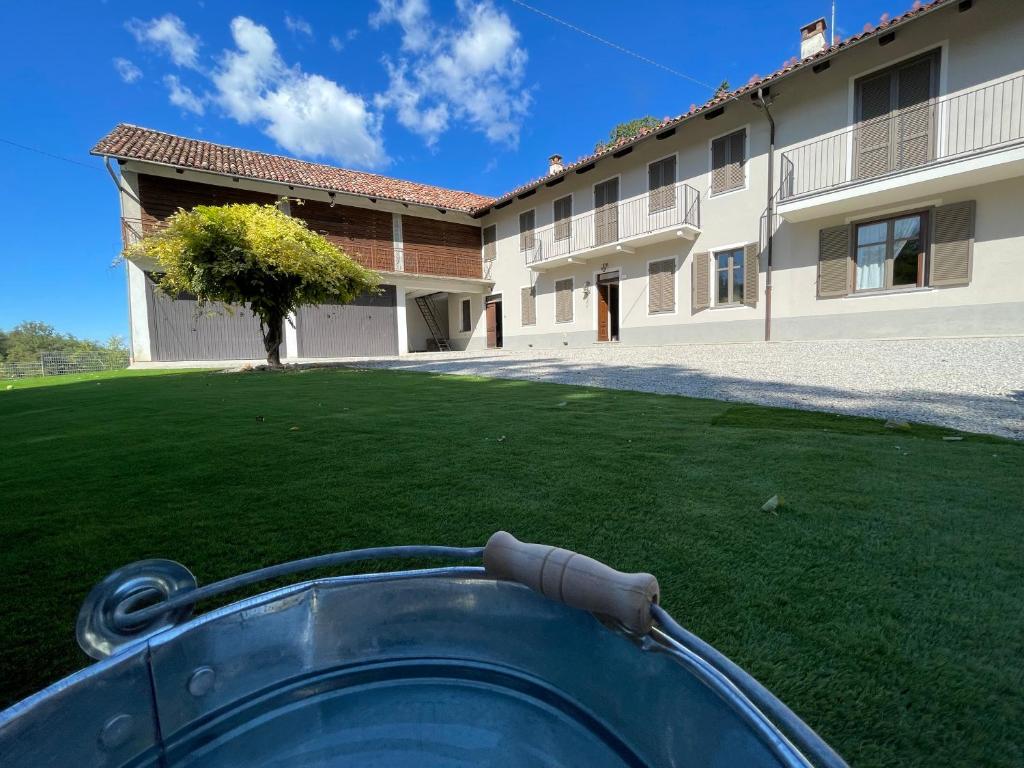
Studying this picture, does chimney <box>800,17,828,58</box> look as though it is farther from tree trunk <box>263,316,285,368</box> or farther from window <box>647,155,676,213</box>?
tree trunk <box>263,316,285,368</box>

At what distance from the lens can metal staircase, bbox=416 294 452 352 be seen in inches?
816

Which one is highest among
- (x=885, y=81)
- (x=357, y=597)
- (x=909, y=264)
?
(x=885, y=81)

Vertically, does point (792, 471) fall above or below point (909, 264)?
below

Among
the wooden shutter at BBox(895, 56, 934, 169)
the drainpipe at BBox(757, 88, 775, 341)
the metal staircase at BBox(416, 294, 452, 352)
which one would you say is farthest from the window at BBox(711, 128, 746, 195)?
the metal staircase at BBox(416, 294, 452, 352)

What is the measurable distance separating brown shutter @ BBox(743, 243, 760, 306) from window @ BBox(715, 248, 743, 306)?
21cm

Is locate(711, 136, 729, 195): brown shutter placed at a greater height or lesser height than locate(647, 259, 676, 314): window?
greater

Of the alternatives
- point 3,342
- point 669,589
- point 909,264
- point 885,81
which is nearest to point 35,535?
point 669,589

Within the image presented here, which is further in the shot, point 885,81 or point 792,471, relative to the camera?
point 885,81

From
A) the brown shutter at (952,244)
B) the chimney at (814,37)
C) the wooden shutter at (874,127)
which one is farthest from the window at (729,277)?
the chimney at (814,37)

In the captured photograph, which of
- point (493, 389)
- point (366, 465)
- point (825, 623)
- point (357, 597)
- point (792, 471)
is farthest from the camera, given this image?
point (493, 389)

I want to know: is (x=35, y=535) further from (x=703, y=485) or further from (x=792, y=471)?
(x=792, y=471)

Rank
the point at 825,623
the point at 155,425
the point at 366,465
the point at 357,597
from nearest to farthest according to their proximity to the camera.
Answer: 1. the point at 357,597
2. the point at 825,623
3. the point at 366,465
4. the point at 155,425

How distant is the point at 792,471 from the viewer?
204 cm

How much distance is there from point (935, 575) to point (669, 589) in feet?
2.28
